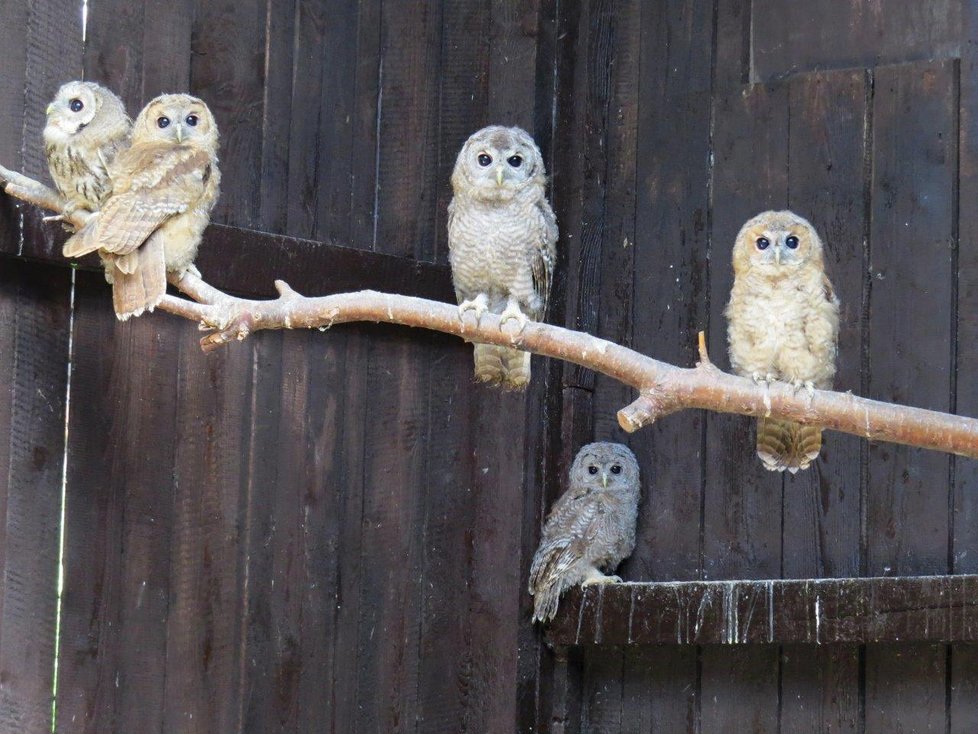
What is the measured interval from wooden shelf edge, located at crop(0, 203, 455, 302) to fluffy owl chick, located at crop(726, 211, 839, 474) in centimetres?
116

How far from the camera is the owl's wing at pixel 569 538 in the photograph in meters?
4.68

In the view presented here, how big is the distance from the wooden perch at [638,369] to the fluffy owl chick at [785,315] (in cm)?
77

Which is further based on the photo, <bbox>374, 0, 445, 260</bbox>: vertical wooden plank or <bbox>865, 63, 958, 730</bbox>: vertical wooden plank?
<bbox>374, 0, 445, 260</bbox>: vertical wooden plank

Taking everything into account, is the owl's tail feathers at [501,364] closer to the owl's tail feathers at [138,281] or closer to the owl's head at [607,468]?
the owl's head at [607,468]

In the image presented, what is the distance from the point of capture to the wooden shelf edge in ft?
12.2

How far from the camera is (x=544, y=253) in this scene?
4535mm

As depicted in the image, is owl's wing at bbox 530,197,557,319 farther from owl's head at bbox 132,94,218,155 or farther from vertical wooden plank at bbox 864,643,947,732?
vertical wooden plank at bbox 864,643,947,732

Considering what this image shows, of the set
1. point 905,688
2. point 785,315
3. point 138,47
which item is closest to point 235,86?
point 138,47

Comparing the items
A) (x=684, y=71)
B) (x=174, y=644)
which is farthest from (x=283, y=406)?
(x=684, y=71)

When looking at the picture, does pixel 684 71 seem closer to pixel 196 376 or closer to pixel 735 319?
pixel 735 319

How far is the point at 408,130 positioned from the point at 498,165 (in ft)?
2.47

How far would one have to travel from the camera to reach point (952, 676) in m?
4.18

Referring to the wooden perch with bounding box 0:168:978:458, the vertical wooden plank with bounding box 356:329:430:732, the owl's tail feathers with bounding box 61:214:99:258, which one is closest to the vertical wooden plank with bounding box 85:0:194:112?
the owl's tail feathers with bounding box 61:214:99:258

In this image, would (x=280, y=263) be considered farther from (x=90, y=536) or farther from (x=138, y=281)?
(x=90, y=536)
